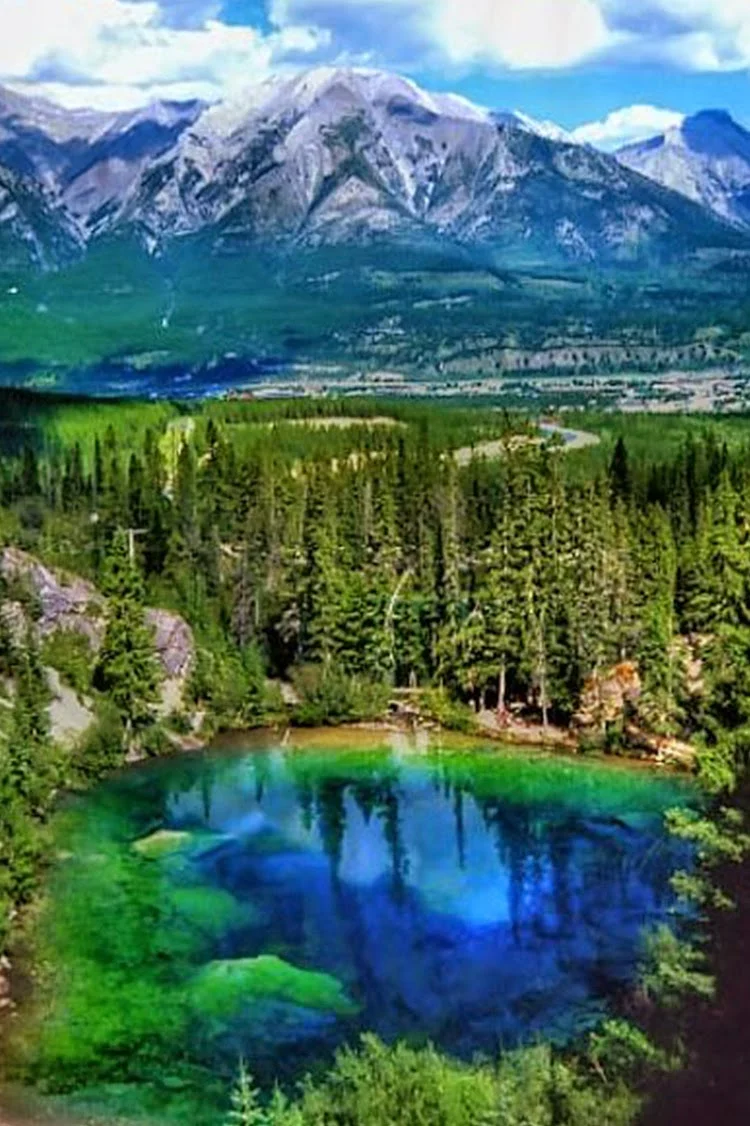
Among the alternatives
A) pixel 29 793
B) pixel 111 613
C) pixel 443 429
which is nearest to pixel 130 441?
pixel 443 429

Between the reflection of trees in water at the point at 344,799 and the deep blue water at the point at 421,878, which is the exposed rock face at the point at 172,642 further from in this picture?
the reflection of trees in water at the point at 344,799

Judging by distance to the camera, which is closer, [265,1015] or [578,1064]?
[578,1064]

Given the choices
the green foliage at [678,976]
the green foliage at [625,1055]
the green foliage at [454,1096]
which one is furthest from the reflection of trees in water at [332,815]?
the green foliage at [625,1055]

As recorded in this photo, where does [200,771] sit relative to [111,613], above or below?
below

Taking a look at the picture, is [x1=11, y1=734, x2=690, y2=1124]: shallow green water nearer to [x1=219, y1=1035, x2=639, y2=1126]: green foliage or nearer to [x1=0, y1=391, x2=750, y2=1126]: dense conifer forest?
[x1=0, y1=391, x2=750, y2=1126]: dense conifer forest

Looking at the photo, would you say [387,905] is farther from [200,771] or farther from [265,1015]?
[200,771]

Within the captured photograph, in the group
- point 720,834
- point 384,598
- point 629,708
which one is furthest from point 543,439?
point 720,834

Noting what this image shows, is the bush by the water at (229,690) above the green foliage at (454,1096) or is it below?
below
